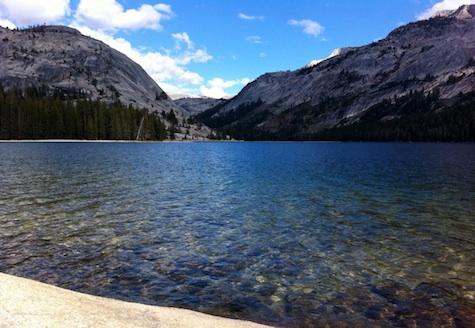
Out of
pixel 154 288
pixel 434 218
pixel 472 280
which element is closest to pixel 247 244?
pixel 154 288

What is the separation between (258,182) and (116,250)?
34099 millimetres

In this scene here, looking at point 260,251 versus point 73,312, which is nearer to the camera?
point 73,312

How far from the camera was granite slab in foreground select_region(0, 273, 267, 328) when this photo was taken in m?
9.20

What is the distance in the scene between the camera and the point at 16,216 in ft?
92.5

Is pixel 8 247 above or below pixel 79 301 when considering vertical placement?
below

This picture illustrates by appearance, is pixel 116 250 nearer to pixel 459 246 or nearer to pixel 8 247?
pixel 8 247

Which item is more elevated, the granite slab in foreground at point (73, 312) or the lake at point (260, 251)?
the granite slab in foreground at point (73, 312)

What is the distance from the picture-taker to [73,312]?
1000 cm

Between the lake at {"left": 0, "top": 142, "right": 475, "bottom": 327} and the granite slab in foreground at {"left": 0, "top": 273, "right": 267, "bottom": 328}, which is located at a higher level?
the granite slab in foreground at {"left": 0, "top": 273, "right": 267, "bottom": 328}

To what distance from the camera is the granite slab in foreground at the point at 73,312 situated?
9195 mm

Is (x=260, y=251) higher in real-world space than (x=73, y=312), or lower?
lower

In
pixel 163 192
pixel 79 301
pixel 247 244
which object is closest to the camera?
pixel 79 301

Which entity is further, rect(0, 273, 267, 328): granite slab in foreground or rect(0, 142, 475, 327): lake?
rect(0, 142, 475, 327): lake

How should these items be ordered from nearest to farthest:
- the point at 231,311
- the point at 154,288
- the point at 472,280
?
the point at 231,311 → the point at 154,288 → the point at 472,280
